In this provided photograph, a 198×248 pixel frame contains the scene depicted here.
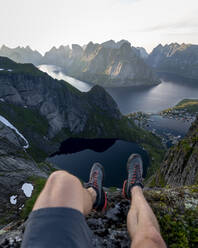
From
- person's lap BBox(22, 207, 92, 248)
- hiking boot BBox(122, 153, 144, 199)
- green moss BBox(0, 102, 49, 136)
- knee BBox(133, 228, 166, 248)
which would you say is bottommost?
green moss BBox(0, 102, 49, 136)

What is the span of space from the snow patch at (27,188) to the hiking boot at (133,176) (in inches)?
1054

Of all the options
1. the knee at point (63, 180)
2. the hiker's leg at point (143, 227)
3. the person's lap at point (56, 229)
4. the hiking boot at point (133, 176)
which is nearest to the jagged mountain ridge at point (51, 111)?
the hiking boot at point (133, 176)

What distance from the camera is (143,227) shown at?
142 inches

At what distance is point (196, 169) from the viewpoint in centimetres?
1425

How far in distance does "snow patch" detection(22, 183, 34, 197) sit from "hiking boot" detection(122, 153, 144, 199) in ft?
87.8

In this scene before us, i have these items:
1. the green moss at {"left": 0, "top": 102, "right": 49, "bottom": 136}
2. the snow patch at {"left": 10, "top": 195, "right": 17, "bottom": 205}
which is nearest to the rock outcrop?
the snow patch at {"left": 10, "top": 195, "right": 17, "bottom": 205}

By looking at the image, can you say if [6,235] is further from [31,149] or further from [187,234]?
[31,149]

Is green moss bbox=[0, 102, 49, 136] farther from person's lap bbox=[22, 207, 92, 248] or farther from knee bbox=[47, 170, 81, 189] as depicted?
person's lap bbox=[22, 207, 92, 248]

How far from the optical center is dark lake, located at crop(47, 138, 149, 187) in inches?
3354

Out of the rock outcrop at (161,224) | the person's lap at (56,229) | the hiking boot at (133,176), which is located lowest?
the hiking boot at (133,176)

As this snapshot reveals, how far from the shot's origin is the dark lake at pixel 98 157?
279ft

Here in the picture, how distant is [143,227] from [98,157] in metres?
102

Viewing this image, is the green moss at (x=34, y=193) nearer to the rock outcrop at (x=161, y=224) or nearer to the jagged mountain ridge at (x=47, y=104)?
the rock outcrop at (x=161, y=224)

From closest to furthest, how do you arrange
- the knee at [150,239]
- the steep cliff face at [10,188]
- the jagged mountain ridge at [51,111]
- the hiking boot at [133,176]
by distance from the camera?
the knee at [150,239], the hiking boot at [133,176], the steep cliff face at [10,188], the jagged mountain ridge at [51,111]
